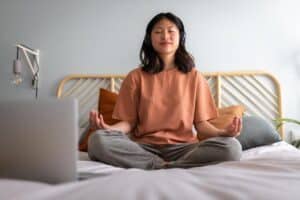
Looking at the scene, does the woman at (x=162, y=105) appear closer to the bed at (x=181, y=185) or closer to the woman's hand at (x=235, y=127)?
the woman's hand at (x=235, y=127)

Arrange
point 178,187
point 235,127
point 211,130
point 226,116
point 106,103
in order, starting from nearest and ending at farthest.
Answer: point 178,187 → point 235,127 → point 211,130 → point 226,116 → point 106,103

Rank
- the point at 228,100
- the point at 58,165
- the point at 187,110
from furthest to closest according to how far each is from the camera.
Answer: the point at 228,100 < the point at 187,110 < the point at 58,165

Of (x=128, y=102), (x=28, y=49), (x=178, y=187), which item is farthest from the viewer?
(x=28, y=49)

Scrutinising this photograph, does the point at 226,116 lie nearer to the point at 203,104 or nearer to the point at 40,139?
the point at 203,104

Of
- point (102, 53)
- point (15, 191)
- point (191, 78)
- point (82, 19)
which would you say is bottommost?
point (15, 191)

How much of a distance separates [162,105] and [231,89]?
87 centimetres

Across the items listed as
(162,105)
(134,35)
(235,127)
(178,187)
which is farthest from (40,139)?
(134,35)

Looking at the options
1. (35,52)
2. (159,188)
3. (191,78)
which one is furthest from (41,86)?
(159,188)

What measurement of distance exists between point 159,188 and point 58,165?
201 mm

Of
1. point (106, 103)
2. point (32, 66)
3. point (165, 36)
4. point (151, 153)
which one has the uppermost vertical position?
point (165, 36)

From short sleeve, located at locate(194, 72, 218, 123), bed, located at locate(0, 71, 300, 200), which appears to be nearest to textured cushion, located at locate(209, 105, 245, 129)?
short sleeve, located at locate(194, 72, 218, 123)

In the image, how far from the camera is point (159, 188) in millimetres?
542

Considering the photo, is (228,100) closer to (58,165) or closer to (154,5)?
(154,5)

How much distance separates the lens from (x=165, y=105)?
1.33 metres
